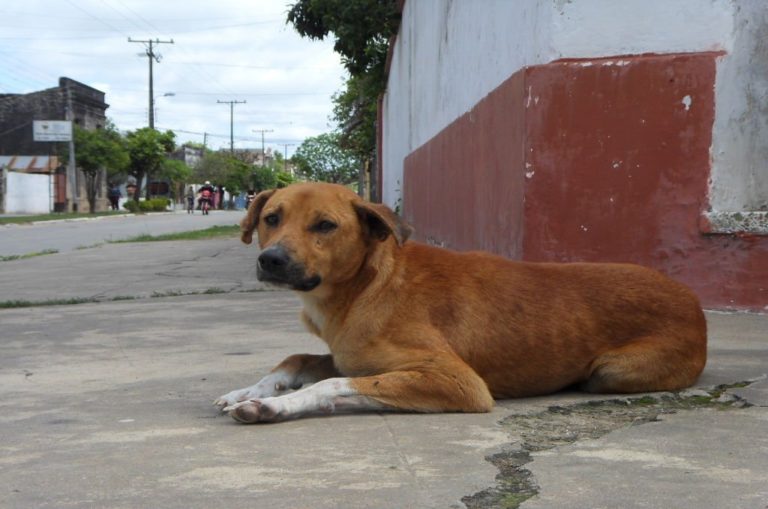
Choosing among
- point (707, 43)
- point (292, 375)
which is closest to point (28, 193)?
point (707, 43)

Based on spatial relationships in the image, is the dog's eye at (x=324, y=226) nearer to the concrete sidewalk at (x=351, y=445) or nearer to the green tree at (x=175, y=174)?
the concrete sidewalk at (x=351, y=445)

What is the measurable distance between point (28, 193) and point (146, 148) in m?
8.58

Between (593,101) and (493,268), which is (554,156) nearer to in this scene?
(593,101)

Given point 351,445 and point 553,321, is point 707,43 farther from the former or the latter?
point 351,445

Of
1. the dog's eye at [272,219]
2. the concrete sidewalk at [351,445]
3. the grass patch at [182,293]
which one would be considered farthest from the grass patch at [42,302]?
the dog's eye at [272,219]

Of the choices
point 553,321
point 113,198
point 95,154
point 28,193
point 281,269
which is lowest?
point 553,321

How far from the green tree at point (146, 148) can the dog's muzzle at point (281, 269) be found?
55890 millimetres

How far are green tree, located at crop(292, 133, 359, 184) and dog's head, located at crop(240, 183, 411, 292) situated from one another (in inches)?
2671

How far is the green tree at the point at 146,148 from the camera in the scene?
57469mm

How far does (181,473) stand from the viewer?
2773 millimetres

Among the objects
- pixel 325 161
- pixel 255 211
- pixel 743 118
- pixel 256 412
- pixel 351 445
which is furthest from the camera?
pixel 325 161

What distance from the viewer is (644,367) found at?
A: 3.82m

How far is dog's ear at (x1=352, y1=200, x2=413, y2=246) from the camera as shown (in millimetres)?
3729

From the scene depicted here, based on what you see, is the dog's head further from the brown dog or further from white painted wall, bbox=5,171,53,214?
white painted wall, bbox=5,171,53,214
